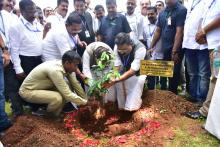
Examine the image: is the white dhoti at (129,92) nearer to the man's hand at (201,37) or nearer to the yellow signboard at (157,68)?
the yellow signboard at (157,68)

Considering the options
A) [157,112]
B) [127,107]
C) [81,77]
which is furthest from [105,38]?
[157,112]

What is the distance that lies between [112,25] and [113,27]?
0.17 ft

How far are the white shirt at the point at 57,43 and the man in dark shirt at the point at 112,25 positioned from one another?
949 mm

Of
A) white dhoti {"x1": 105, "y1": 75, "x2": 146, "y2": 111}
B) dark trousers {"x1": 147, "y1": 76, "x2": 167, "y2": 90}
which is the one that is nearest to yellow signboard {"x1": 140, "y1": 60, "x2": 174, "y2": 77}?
white dhoti {"x1": 105, "y1": 75, "x2": 146, "y2": 111}

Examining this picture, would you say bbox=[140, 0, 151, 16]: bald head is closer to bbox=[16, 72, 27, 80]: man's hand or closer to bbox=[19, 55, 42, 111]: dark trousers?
bbox=[19, 55, 42, 111]: dark trousers

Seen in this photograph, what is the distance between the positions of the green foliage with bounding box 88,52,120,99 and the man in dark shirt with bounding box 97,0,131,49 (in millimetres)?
1232

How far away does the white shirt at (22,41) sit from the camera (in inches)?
193

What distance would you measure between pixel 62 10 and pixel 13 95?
2.26 metres

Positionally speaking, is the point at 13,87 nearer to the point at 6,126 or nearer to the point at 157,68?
the point at 6,126

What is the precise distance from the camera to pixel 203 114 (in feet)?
14.8

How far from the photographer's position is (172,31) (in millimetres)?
5621

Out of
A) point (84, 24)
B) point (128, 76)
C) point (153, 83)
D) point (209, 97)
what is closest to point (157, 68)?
point (128, 76)

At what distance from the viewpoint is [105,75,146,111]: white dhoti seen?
16.5 ft

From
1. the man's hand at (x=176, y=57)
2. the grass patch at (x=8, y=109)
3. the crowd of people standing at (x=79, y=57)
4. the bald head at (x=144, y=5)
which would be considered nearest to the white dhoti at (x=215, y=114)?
the crowd of people standing at (x=79, y=57)
